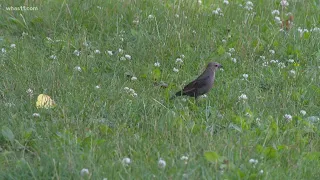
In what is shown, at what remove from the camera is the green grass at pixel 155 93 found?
17.1 ft

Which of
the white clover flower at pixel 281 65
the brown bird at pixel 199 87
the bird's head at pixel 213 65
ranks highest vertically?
the bird's head at pixel 213 65

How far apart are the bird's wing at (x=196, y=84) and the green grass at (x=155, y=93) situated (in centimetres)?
12

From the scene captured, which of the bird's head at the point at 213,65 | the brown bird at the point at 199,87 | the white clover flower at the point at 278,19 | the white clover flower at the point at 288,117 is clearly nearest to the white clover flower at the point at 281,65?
the bird's head at the point at 213,65

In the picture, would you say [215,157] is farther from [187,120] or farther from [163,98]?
[163,98]

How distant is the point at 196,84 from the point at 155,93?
39cm

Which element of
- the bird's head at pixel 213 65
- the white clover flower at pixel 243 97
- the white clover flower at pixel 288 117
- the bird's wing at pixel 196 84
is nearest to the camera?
the white clover flower at pixel 288 117

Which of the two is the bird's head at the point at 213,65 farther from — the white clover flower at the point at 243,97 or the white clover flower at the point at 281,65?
the white clover flower at the point at 281,65

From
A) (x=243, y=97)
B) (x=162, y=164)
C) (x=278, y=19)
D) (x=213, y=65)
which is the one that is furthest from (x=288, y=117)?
(x=278, y=19)

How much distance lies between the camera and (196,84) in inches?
277

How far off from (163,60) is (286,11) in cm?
239

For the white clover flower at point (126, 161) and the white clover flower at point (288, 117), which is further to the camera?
the white clover flower at point (288, 117)

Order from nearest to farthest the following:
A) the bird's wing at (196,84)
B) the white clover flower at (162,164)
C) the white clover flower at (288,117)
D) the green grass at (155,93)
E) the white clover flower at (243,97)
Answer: the white clover flower at (162,164), the green grass at (155,93), the white clover flower at (288,117), the white clover flower at (243,97), the bird's wing at (196,84)

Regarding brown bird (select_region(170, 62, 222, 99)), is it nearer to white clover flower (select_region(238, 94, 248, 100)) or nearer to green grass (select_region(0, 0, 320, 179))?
green grass (select_region(0, 0, 320, 179))

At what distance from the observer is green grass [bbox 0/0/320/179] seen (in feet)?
17.1
